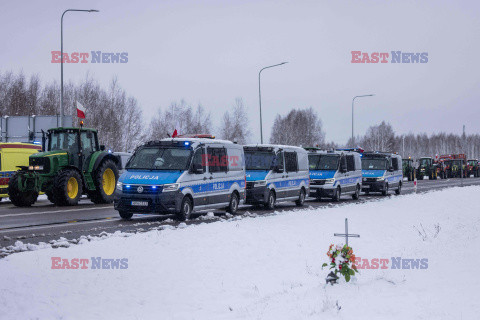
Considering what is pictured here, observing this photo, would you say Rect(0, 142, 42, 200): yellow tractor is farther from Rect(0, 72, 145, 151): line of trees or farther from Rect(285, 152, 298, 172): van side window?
Rect(0, 72, 145, 151): line of trees

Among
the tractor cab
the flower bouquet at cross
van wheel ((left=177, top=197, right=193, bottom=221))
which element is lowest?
the flower bouquet at cross

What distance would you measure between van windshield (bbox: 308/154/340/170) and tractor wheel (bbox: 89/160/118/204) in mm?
9621

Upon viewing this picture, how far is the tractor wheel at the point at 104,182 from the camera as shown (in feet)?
77.5

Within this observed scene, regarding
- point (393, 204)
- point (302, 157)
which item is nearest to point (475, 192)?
point (393, 204)

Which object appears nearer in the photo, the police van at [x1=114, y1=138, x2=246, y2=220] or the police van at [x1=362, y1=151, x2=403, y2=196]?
the police van at [x1=114, y1=138, x2=246, y2=220]

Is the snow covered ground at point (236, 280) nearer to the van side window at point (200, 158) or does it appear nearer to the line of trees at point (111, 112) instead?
the van side window at point (200, 158)

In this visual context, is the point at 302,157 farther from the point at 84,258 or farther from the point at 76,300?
the point at 76,300

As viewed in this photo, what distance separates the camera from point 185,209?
687 inches

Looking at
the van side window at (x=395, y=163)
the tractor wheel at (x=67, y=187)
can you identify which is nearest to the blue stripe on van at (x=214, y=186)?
the tractor wheel at (x=67, y=187)

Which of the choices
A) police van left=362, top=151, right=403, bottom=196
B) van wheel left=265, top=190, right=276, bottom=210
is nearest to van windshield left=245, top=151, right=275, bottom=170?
van wheel left=265, top=190, right=276, bottom=210

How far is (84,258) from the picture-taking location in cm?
1098

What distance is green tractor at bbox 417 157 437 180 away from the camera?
69.3 metres

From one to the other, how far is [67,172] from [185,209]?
6.64 m

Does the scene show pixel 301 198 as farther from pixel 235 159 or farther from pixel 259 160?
pixel 235 159
